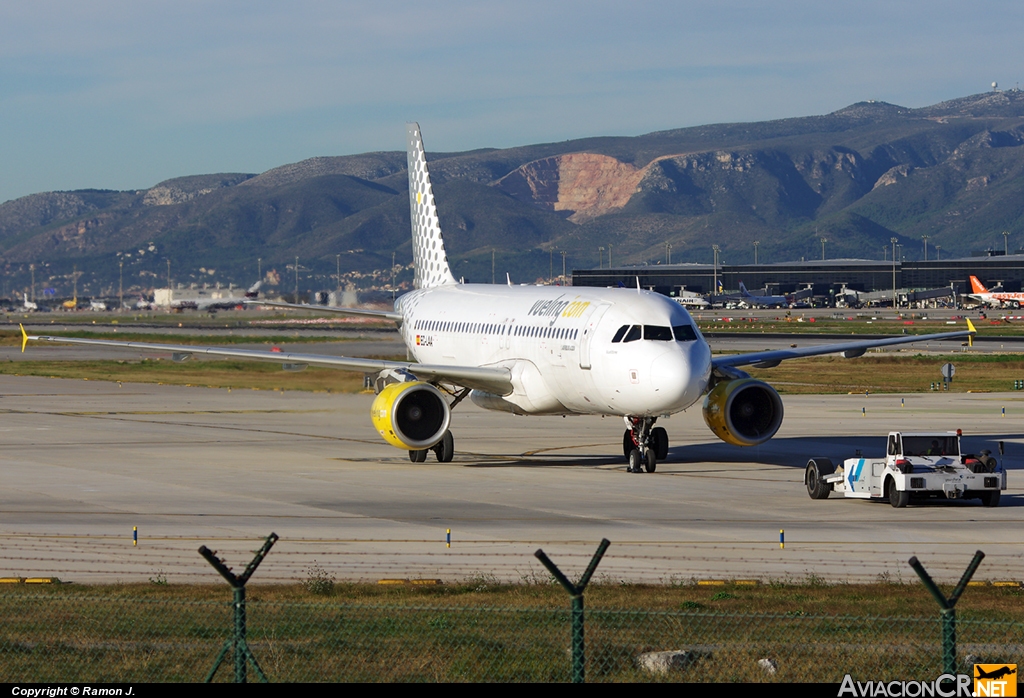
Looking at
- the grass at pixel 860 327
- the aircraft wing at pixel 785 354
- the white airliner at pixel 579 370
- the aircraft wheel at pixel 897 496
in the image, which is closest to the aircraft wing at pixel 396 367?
the white airliner at pixel 579 370

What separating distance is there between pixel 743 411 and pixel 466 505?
10.8 m

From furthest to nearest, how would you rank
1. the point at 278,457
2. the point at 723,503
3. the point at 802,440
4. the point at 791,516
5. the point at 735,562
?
the point at 802,440 < the point at 278,457 < the point at 723,503 < the point at 791,516 < the point at 735,562

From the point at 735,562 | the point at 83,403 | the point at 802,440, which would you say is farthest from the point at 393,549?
the point at 83,403

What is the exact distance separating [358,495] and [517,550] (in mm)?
8775

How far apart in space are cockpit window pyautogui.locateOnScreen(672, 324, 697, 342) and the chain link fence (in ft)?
54.9

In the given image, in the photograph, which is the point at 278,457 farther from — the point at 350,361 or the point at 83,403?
the point at 83,403

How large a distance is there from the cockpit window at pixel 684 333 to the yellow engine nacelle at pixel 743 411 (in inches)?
117

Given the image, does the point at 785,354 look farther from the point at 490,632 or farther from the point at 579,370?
the point at 490,632

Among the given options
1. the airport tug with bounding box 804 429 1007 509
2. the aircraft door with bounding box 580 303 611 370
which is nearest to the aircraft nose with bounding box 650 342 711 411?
the aircraft door with bounding box 580 303 611 370

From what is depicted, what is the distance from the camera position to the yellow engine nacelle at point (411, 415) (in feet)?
124

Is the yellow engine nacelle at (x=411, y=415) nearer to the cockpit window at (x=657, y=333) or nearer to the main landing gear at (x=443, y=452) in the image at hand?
the main landing gear at (x=443, y=452)

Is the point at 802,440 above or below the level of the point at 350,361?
below

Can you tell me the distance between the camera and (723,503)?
31.6 meters

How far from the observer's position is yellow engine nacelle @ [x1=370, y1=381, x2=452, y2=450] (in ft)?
124
